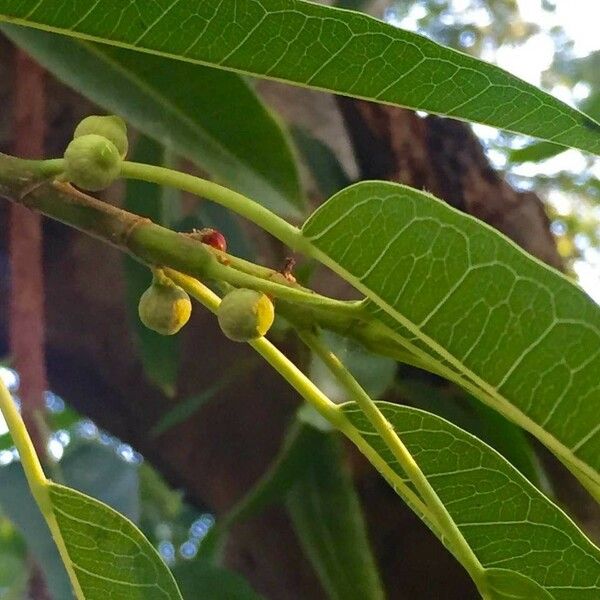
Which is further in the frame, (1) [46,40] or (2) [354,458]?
(2) [354,458]

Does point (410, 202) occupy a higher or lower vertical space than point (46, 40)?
lower

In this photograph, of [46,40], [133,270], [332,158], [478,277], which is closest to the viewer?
[478,277]

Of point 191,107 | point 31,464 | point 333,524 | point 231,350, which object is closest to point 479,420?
point 333,524

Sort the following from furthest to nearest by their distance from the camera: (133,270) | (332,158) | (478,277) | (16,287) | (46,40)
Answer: (332,158) < (133,270) < (16,287) < (46,40) < (478,277)

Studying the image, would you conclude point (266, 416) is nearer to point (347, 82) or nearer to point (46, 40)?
point (46, 40)

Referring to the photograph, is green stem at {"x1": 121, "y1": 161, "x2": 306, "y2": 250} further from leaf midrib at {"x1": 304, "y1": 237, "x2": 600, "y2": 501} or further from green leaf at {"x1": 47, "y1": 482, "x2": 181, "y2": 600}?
green leaf at {"x1": 47, "y1": 482, "x2": 181, "y2": 600}

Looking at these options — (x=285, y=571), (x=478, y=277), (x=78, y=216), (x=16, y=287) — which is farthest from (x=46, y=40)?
(x=285, y=571)
